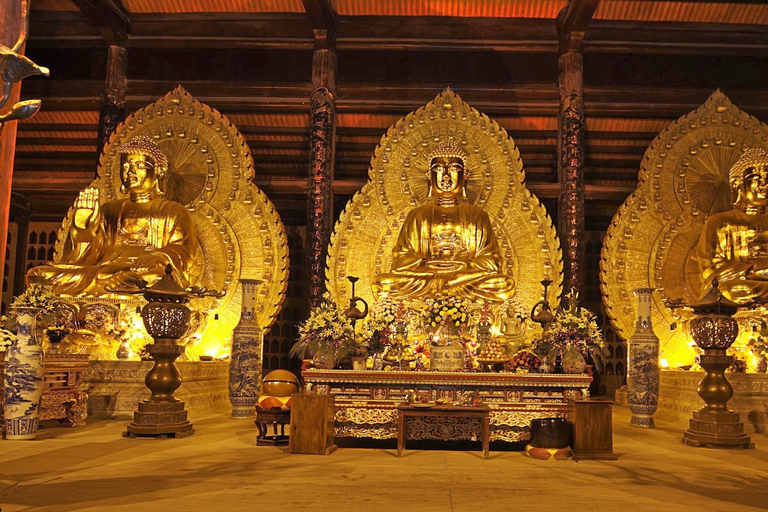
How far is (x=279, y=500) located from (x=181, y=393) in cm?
414

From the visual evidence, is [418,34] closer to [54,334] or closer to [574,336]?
[574,336]

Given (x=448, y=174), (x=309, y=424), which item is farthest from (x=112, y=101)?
(x=309, y=424)

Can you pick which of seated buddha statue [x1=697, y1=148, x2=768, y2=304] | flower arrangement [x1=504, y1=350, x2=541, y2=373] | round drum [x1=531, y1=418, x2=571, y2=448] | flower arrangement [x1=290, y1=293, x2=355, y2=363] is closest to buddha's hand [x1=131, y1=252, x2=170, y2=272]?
flower arrangement [x1=290, y1=293, x2=355, y2=363]

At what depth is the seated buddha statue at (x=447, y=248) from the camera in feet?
25.9

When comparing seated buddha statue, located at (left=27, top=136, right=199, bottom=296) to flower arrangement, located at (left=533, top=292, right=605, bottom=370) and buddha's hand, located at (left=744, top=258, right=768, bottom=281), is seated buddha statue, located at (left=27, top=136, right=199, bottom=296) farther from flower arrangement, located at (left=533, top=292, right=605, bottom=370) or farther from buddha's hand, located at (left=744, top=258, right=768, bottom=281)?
buddha's hand, located at (left=744, top=258, right=768, bottom=281)

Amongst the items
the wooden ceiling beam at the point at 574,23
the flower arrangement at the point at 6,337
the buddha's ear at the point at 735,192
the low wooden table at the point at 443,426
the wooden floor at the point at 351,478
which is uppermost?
the wooden ceiling beam at the point at 574,23

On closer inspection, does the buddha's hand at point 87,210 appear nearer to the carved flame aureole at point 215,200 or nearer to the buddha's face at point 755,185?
the carved flame aureole at point 215,200

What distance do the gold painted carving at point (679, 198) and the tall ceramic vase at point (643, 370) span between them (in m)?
1.02

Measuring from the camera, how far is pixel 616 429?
682 cm

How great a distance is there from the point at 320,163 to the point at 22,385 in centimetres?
425

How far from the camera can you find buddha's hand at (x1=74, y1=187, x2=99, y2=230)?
28.4 feet

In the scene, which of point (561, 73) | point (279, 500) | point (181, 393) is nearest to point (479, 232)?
point (561, 73)

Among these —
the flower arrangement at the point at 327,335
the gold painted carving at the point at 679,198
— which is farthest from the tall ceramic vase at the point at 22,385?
the gold painted carving at the point at 679,198

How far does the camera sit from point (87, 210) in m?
8.74
